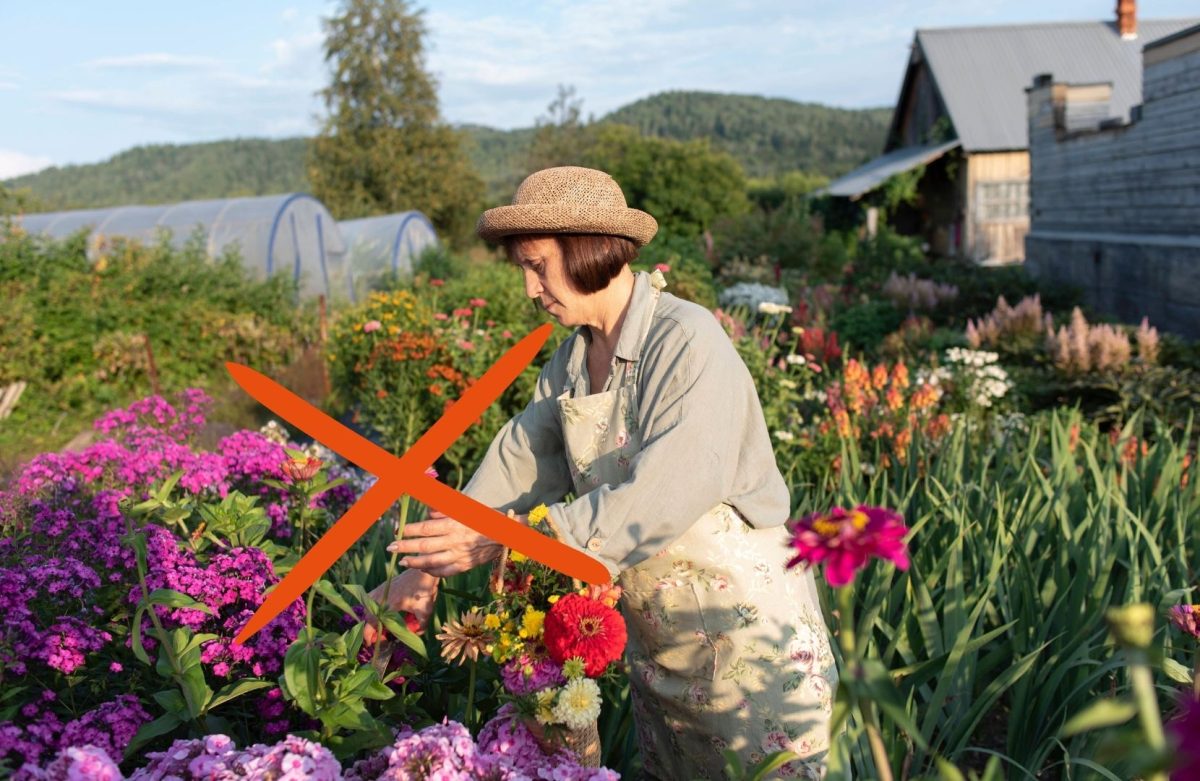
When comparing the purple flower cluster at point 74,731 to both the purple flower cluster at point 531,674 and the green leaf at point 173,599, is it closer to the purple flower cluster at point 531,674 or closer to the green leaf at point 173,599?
the green leaf at point 173,599

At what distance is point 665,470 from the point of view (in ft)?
5.28

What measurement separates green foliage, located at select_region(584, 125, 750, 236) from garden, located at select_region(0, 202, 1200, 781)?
63.5 feet

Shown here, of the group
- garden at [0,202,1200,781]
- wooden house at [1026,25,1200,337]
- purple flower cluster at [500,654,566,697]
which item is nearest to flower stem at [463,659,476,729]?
garden at [0,202,1200,781]

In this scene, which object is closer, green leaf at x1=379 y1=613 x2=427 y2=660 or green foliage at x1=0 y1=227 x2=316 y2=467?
green leaf at x1=379 y1=613 x2=427 y2=660

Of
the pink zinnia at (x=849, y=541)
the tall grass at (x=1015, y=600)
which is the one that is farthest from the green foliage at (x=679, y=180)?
the pink zinnia at (x=849, y=541)

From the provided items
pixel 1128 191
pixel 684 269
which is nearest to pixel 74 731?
pixel 684 269

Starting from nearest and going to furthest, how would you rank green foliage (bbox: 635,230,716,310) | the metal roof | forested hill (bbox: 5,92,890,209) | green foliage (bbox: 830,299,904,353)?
1. green foliage (bbox: 830,299,904,353)
2. green foliage (bbox: 635,230,716,310)
3. the metal roof
4. forested hill (bbox: 5,92,890,209)

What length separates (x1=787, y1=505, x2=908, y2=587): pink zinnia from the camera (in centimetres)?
88

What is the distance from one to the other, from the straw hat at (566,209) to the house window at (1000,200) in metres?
22.4

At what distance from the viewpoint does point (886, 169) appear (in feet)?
78.0

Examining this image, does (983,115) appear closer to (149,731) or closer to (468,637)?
(468,637)

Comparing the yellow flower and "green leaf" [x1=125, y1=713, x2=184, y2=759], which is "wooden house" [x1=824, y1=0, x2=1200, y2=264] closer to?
the yellow flower

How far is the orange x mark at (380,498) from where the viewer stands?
1.25 m

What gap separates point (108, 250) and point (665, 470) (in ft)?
45.5
